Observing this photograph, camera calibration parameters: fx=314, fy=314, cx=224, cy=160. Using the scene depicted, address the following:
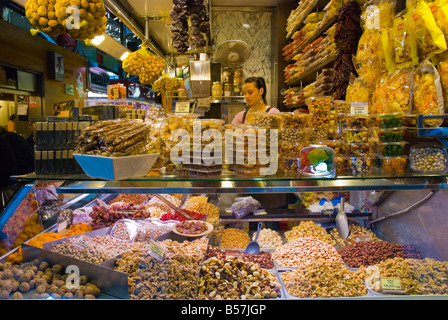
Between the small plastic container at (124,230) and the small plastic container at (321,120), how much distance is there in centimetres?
126

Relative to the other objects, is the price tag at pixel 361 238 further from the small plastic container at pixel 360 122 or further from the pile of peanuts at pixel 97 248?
the pile of peanuts at pixel 97 248

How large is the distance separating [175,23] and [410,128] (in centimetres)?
256

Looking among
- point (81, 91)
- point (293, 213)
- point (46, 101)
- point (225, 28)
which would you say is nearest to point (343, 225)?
point (293, 213)

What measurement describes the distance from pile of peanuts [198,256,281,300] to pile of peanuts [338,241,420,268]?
50 cm

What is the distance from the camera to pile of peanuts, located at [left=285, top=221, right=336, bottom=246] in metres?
1.96

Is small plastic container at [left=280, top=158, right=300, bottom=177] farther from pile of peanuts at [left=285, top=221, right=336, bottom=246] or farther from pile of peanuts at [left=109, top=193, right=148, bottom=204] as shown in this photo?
pile of peanuts at [left=109, top=193, right=148, bottom=204]

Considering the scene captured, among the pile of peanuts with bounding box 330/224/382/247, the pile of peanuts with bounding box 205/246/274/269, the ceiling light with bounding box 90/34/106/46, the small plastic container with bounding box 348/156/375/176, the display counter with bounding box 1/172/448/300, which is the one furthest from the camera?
the ceiling light with bounding box 90/34/106/46

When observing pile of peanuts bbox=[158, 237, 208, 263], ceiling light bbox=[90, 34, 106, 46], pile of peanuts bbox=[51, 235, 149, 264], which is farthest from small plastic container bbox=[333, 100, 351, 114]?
ceiling light bbox=[90, 34, 106, 46]

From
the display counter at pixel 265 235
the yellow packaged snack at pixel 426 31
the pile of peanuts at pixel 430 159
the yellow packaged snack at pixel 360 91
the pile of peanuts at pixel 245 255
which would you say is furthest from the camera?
the yellow packaged snack at pixel 360 91

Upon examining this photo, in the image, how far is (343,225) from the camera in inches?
73.2

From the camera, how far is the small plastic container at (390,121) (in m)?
1.62

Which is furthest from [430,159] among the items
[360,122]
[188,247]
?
[188,247]

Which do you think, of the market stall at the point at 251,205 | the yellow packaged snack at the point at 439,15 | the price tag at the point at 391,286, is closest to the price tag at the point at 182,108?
the market stall at the point at 251,205
